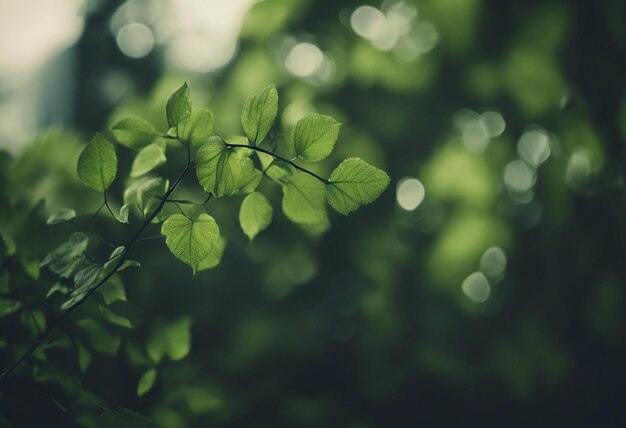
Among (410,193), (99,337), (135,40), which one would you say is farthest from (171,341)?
(135,40)

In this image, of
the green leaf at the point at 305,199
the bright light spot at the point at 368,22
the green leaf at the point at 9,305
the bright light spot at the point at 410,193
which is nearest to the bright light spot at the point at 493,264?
the bright light spot at the point at 410,193

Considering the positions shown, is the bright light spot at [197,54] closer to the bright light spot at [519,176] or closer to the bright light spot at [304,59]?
the bright light spot at [304,59]

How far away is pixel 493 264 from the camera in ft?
2.42

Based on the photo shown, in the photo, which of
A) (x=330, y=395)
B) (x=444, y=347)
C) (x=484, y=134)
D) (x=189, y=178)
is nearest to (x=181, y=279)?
(x=189, y=178)

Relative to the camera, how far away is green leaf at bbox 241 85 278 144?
271 millimetres

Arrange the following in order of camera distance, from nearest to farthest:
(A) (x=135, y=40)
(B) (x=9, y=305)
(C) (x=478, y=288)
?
(B) (x=9, y=305), (C) (x=478, y=288), (A) (x=135, y=40)

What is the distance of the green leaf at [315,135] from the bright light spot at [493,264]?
1.61ft

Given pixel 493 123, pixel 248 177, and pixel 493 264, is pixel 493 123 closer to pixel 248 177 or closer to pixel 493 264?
pixel 493 264

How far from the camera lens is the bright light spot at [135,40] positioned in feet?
2.83

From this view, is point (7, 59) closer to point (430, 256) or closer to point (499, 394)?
point (430, 256)

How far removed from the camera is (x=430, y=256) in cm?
65

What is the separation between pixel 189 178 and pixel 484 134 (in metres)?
0.44

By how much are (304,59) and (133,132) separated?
17.2 inches

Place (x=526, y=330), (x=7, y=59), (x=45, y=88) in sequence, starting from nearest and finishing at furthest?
(x=526, y=330), (x=7, y=59), (x=45, y=88)
